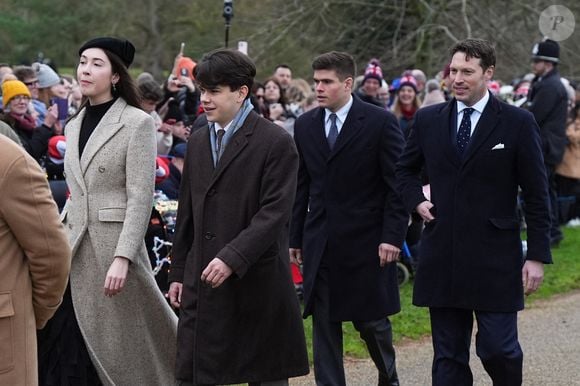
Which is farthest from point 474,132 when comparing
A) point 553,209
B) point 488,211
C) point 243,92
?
point 553,209

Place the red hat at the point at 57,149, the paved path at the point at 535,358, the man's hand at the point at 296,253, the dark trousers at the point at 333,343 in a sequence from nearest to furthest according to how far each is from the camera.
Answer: the dark trousers at the point at 333,343 → the man's hand at the point at 296,253 → the paved path at the point at 535,358 → the red hat at the point at 57,149

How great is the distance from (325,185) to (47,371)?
1.85m

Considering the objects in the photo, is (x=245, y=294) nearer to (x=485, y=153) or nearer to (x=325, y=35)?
(x=485, y=153)

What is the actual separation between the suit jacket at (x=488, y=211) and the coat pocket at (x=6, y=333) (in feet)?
8.09

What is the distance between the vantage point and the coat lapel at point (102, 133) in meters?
5.28

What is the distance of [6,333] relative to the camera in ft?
11.7

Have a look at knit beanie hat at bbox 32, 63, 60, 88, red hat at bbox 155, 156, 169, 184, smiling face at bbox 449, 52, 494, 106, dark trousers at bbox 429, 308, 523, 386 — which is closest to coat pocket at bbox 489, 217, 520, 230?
dark trousers at bbox 429, 308, 523, 386

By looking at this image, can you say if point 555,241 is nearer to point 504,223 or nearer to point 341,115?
point 341,115

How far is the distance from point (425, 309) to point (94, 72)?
4.59 m

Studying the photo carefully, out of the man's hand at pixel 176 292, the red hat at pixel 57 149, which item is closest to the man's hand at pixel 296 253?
the man's hand at pixel 176 292

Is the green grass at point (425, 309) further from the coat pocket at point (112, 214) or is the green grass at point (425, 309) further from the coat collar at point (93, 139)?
the coat collar at point (93, 139)

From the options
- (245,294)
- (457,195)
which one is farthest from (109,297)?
(457,195)

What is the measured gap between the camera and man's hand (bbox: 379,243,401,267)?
5934 millimetres

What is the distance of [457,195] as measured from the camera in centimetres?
530
